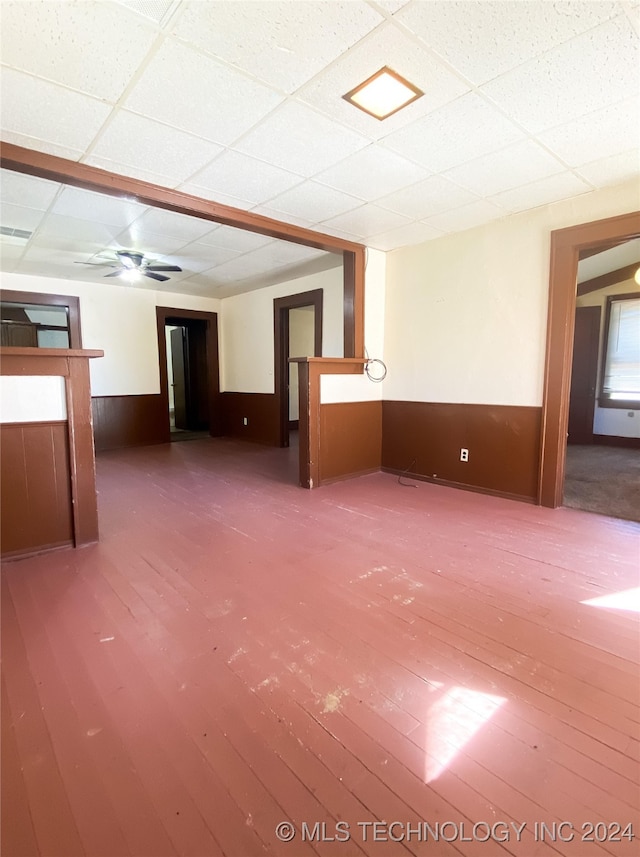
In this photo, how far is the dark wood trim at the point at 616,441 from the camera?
6332 millimetres

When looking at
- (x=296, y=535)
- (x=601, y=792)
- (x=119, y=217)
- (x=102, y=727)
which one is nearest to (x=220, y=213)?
(x=119, y=217)

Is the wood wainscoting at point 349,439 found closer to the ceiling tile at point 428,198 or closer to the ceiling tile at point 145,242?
the ceiling tile at point 428,198


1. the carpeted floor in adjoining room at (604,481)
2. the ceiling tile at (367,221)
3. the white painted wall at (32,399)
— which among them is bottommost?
the carpeted floor in adjoining room at (604,481)

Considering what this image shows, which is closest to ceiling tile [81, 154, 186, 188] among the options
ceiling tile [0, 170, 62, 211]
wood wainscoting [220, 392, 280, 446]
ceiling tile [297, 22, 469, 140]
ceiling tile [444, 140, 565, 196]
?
ceiling tile [0, 170, 62, 211]

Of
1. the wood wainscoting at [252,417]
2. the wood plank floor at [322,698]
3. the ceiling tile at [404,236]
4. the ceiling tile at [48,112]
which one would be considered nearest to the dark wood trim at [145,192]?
the ceiling tile at [48,112]

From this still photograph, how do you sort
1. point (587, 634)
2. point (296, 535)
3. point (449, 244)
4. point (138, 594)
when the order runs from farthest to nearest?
1. point (449, 244)
2. point (296, 535)
3. point (138, 594)
4. point (587, 634)

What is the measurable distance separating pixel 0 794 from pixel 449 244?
450 cm

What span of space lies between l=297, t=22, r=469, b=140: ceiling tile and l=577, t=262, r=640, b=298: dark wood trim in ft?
19.0

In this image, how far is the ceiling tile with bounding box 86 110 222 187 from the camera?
7.30 feet

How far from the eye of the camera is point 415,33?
162 cm

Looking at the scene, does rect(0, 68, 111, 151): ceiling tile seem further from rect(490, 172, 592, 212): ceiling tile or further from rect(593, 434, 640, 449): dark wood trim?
rect(593, 434, 640, 449): dark wood trim

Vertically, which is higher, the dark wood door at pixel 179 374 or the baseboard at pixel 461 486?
the dark wood door at pixel 179 374

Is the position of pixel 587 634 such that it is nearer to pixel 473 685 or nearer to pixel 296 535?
pixel 473 685

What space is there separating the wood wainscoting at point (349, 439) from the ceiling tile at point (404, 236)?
170cm
